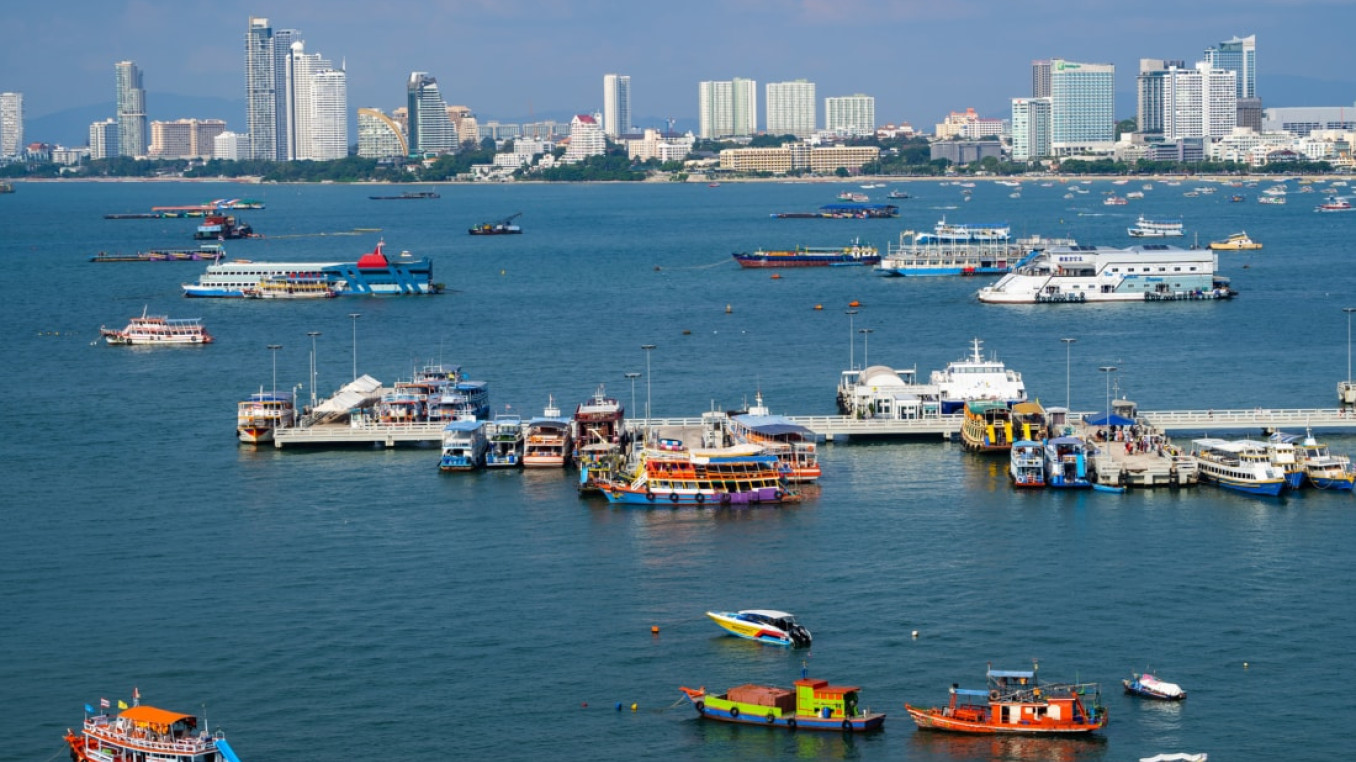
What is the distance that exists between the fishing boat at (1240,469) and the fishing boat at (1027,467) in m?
2.42

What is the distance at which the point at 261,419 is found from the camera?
34.8 metres

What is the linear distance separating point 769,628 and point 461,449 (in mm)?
11490

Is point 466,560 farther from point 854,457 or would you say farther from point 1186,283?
point 1186,283

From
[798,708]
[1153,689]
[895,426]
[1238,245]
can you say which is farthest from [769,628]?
[1238,245]

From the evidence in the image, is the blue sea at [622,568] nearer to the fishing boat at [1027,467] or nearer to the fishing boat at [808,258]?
the fishing boat at [1027,467]

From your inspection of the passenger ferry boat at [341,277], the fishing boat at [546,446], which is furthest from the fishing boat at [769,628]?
the passenger ferry boat at [341,277]

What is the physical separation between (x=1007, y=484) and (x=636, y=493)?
5752 mm

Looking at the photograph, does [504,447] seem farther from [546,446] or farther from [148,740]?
[148,740]

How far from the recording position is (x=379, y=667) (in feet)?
69.4

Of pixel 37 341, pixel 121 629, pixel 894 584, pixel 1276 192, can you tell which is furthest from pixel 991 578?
pixel 1276 192

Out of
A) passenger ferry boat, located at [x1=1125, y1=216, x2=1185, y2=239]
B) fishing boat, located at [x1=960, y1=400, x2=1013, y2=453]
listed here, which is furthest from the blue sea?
passenger ferry boat, located at [x1=1125, y1=216, x2=1185, y2=239]

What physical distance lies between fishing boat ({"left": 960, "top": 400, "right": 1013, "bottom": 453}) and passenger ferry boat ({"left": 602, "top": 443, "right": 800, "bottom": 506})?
460cm

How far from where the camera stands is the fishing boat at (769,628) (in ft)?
70.2

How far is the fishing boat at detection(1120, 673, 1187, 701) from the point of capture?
63.6 ft
